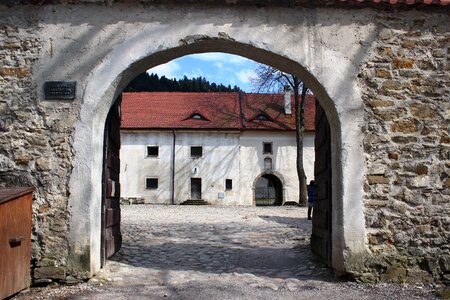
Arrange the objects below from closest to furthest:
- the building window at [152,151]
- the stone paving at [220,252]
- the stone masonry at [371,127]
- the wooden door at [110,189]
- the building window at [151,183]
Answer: the stone masonry at [371,127] → the wooden door at [110,189] → the stone paving at [220,252] → the building window at [151,183] → the building window at [152,151]

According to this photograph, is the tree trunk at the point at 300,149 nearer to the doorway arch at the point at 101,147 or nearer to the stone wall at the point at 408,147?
the stone wall at the point at 408,147

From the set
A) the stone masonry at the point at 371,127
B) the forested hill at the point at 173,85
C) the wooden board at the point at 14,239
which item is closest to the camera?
the wooden board at the point at 14,239

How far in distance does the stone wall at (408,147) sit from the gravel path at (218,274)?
1.35 ft

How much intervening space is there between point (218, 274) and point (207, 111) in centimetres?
2435

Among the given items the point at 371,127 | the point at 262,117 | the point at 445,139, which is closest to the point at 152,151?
the point at 262,117

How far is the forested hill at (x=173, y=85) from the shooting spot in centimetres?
4834

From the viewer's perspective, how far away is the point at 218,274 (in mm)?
5789

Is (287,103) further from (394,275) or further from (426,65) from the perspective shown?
(394,275)

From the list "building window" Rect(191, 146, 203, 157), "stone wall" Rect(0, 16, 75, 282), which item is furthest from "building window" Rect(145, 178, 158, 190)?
"stone wall" Rect(0, 16, 75, 282)

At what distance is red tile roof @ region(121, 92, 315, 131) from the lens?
28.7 m

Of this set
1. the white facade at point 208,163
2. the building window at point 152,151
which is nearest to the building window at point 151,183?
the white facade at point 208,163

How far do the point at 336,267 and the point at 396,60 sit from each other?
8.28 ft

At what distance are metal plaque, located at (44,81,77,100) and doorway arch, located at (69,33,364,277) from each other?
0.52 feet

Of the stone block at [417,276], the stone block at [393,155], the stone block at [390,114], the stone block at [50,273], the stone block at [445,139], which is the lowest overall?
the stone block at [417,276]
